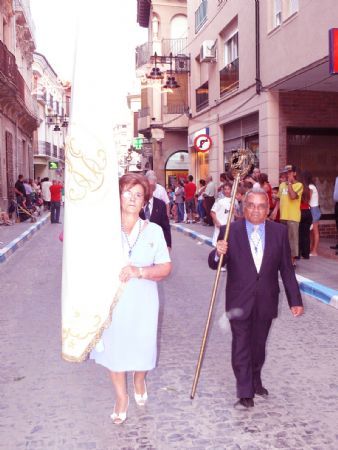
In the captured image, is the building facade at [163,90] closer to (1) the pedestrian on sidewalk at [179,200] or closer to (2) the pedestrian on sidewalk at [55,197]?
(1) the pedestrian on sidewalk at [179,200]

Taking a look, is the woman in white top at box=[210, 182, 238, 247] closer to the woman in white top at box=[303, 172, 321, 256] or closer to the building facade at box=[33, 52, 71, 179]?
the woman in white top at box=[303, 172, 321, 256]

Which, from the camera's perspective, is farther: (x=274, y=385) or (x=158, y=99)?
(x=158, y=99)

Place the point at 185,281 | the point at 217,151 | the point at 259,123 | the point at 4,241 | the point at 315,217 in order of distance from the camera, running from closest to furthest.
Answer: the point at 185,281 < the point at 315,217 < the point at 4,241 < the point at 259,123 < the point at 217,151

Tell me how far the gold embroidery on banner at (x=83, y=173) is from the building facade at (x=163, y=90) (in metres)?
27.8

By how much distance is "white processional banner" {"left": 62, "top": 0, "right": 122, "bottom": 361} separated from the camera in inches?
127

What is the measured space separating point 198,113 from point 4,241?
11.8m

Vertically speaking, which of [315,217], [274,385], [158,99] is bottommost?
[274,385]

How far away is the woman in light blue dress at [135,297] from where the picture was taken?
11.2ft

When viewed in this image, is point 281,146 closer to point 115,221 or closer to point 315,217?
point 315,217

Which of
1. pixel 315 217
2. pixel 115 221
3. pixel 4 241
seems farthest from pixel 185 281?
pixel 4 241

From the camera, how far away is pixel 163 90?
101ft

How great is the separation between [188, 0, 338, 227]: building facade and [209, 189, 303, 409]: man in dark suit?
336 inches

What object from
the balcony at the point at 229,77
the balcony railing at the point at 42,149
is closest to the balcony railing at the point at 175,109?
the balcony at the point at 229,77

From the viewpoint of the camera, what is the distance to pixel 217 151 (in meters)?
21.0
